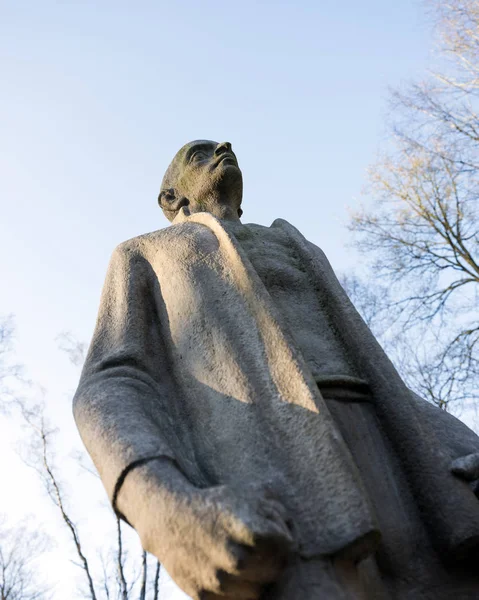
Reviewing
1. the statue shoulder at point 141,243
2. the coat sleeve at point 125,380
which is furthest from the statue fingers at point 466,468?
the statue shoulder at point 141,243

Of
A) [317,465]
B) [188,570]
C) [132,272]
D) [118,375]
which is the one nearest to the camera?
[188,570]

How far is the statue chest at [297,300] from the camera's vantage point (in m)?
2.69

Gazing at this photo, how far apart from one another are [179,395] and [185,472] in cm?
47

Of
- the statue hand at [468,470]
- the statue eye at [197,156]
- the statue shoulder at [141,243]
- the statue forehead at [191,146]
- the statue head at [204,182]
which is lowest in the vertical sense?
the statue hand at [468,470]

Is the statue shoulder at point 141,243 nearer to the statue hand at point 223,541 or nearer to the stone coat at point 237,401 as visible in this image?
the stone coat at point 237,401

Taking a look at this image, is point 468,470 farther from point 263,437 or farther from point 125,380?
point 125,380

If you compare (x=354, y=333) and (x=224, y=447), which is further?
(x=354, y=333)

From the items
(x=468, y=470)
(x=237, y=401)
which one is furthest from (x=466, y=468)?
(x=237, y=401)

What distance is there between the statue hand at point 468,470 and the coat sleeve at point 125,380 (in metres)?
0.97

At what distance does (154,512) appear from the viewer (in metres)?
1.89

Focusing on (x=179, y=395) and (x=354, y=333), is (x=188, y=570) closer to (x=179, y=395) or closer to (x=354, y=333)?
(x=179, y=395)

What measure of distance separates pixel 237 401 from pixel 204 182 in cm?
182

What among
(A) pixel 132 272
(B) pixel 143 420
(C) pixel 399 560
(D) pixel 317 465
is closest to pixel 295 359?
(D) pixel 317 465

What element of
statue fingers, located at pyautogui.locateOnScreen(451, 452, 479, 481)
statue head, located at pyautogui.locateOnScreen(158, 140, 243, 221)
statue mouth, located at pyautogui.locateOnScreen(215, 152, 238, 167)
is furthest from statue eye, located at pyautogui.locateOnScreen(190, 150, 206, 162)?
statue fingers, located at pyautogui.locateOnScreen(451, 452, 479, 481)
